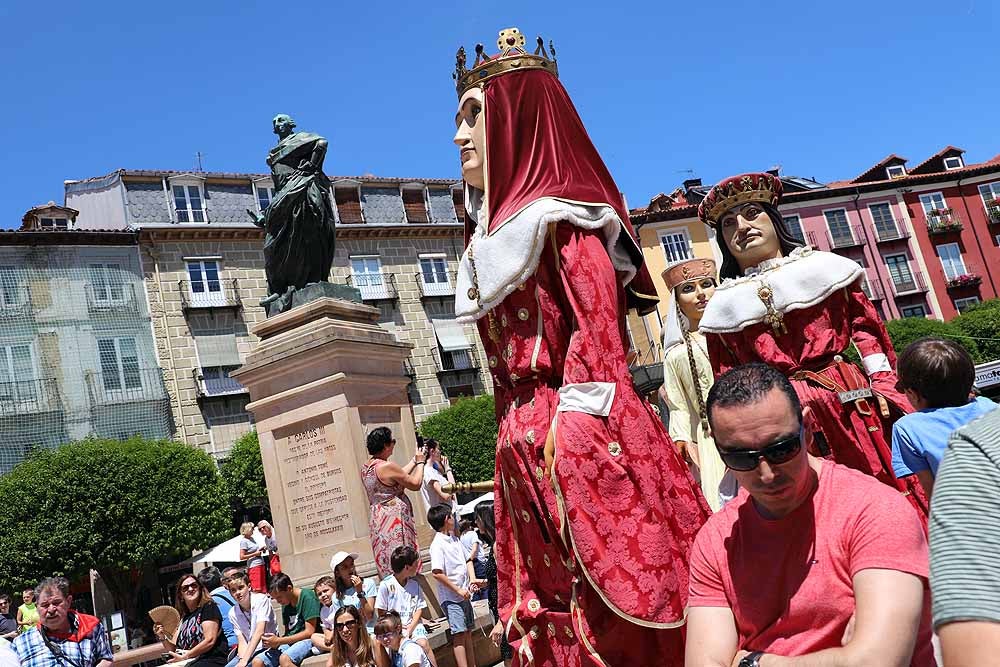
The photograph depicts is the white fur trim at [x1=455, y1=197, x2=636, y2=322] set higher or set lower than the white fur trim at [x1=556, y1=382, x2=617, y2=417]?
higher

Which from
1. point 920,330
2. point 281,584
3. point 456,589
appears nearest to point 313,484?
point 281,584

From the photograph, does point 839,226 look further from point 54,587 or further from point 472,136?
point 472,136

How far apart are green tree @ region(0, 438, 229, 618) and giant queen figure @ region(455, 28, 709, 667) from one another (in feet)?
95.9

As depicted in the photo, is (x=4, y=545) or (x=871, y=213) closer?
(x=4, y=545)

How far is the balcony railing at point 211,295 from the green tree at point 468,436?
948 cm

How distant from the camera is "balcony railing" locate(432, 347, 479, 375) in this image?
4191 cm

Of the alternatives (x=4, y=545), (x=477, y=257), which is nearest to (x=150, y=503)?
(x=4, y=545)

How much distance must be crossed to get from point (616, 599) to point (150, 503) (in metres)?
30.9

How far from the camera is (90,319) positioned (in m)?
36.2

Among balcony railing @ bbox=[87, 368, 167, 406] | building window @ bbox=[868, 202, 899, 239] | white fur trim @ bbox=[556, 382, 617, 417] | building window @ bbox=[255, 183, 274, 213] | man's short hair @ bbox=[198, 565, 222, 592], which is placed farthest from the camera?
building window @ bbox=[868, 202, 899, 239]

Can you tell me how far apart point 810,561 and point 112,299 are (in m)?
38.1

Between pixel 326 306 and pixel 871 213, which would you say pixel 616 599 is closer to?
pixel 326 306

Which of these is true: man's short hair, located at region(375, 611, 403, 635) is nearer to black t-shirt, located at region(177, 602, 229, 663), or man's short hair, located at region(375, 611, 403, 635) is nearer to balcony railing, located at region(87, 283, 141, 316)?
black t-shirt, located at region(177, 602, 229, 663)

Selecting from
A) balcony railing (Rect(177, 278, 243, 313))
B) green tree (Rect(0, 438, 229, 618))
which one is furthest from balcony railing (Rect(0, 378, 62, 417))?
balcony railing (Rect(177, 278, 243, 313))
